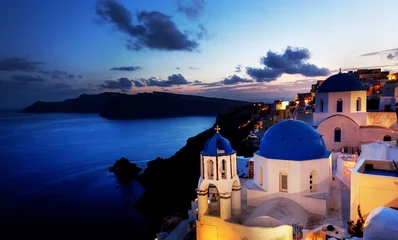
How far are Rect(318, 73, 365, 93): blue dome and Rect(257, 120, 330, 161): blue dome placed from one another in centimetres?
796

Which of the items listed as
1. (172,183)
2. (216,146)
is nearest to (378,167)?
(216,146)

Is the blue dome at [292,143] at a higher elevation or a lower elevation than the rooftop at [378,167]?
higher

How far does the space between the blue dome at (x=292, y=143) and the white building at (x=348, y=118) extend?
268 inches

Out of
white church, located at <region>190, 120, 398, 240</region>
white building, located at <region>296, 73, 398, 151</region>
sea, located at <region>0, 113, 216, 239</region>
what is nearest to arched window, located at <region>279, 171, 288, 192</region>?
white church, located at <region>190, 120, 398, 240</region>

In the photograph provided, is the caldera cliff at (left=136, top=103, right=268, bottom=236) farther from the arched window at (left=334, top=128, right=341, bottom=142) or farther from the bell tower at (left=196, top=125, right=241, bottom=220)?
the arched window at (left=334, top=128, right=341, bottom=142)

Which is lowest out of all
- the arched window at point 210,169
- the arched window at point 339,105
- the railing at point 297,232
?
the railing at point 297,232

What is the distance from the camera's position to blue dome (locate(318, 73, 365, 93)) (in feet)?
63.4

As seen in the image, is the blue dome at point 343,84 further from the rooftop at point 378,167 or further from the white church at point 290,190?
the rooftop at point 378,167

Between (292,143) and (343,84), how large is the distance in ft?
31.8

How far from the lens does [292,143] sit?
12.9 metres

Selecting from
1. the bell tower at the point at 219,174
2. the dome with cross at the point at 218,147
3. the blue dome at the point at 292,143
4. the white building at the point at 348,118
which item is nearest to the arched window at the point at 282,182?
the blue dome at the point at 292,143

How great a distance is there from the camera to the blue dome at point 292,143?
12.7 meters

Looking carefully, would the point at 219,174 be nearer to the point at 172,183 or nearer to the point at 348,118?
the point at 348,118

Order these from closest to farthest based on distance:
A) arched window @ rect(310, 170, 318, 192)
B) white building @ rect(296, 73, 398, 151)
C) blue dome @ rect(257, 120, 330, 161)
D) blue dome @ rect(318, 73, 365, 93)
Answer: blue dome @ rect(257, 120, 330, 161)
arched window @ rect(310, 170, 318, 192)
white building @ rect(296, 73, 398, 151)
blue dome @ rect(318, 73, 365, 93)
